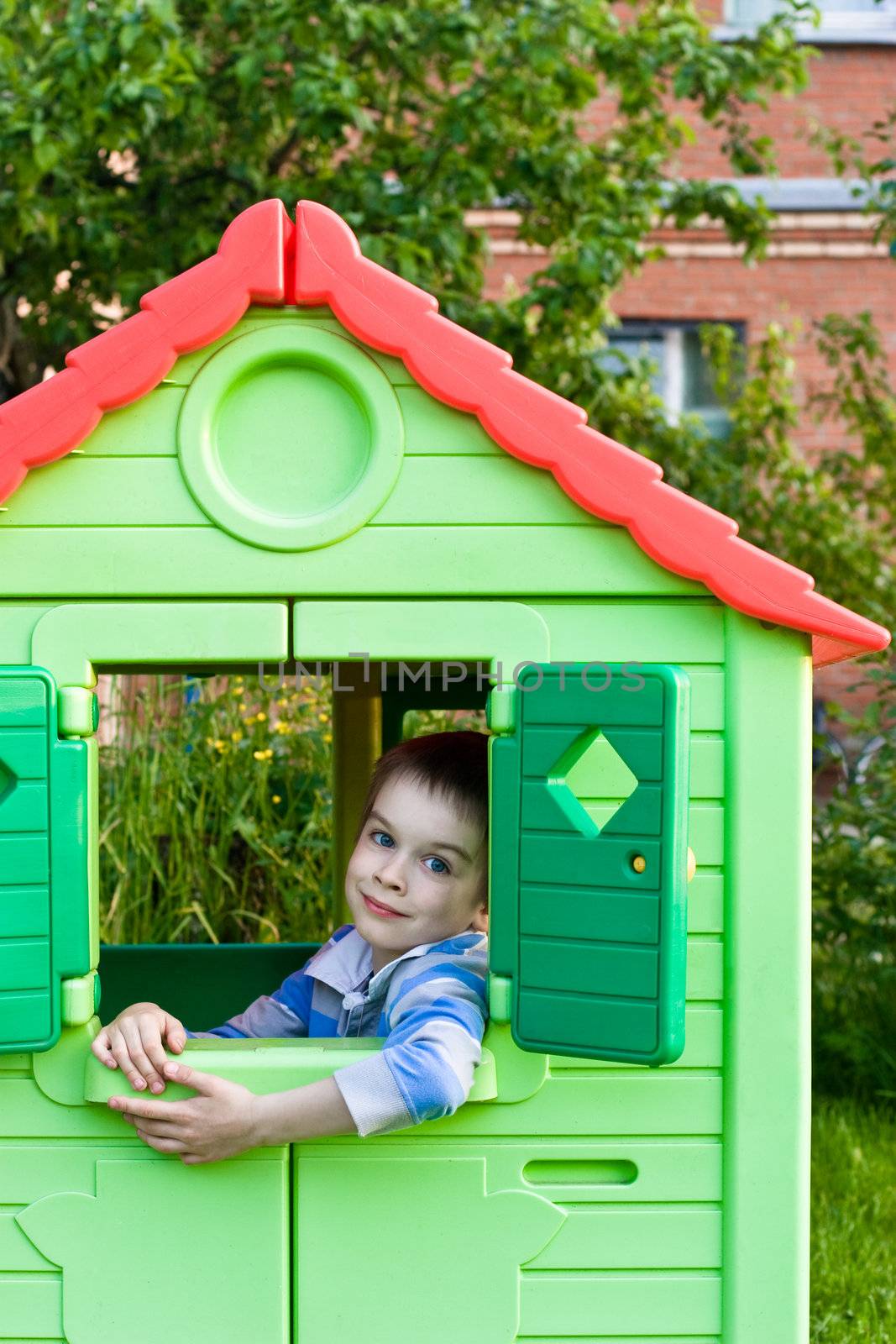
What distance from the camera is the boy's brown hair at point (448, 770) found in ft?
7.16

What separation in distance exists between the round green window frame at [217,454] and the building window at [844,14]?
8233 millimetres

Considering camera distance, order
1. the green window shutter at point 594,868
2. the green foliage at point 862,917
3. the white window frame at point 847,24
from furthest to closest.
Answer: the white window frame at point 847,24, the green foliage at point 862,917, the green window shutter at point 594,868

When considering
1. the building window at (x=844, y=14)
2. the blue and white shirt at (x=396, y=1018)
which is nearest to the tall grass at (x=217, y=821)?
the blue and white shirt at (x=396, y=1018)

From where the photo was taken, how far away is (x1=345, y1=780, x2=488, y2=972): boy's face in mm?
2154

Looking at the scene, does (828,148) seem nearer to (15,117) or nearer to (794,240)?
(15,117)

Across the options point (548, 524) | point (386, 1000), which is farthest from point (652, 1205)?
point (548, 524)

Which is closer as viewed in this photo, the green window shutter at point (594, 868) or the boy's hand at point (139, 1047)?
the green window shutter at point (594, 868)

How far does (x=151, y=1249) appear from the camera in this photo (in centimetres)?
190

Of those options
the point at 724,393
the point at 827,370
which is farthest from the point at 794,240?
the point at 724,393

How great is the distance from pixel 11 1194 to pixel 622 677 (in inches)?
41.9

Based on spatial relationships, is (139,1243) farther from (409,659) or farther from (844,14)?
(844,14)

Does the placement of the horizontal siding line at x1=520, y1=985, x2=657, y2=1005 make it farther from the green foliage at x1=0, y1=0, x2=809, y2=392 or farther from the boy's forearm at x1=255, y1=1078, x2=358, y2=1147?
the green foliage at x1=0, y1=0, x2=809, y2=392

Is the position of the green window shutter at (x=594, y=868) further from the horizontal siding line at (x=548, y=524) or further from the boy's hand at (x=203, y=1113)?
the boy's hand at (x=203, y=1113)

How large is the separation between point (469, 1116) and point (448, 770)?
1.80 ft
